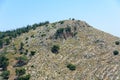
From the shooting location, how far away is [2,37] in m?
188

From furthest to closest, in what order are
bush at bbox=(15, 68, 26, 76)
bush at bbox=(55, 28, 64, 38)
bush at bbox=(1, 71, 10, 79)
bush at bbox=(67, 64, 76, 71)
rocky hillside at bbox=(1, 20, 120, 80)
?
Answer: 1. bush at bbox=(55, 28, 64, 38)
2. bush at bbox=(67, 64, 76, 71)
3. bush at bbox=(1, 71, 10, 79)
4. bush at bbox=(15, 68, 26, 76)
5. rocky hillside at bbox=(1, 20, 120, 80)

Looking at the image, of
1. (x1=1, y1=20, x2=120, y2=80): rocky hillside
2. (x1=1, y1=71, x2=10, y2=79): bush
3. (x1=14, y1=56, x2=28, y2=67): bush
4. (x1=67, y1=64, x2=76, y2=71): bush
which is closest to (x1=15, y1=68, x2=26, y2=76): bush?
(x1=1, y1=20, x2=120, y2=80): rocky hillside

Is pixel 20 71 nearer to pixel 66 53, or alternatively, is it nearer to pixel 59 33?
pixel 66 53

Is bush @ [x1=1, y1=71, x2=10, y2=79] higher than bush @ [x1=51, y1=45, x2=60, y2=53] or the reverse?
the reverse

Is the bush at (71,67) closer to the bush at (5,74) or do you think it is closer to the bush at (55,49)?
the bush at (55,49)

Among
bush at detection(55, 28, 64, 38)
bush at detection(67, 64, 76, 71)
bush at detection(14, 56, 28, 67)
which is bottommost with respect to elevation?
bush at detection(67, 64, 76, 71)

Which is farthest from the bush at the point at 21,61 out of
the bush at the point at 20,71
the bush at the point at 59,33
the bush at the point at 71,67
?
the bush at the point at 59,33

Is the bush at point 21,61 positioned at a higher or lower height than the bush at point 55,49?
lower

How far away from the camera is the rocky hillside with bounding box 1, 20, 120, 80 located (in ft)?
391

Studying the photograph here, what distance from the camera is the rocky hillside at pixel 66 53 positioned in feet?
391

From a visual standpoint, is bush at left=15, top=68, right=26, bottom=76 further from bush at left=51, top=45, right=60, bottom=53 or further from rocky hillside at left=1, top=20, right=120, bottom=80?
bush at left=51, top=45, right=60, bottom=53

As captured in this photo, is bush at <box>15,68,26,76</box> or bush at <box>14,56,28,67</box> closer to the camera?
bush at <box>15,68,26,76</box>

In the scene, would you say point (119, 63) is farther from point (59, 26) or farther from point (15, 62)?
point (59, 26)

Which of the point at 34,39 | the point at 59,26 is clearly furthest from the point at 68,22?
the point at 34,39
